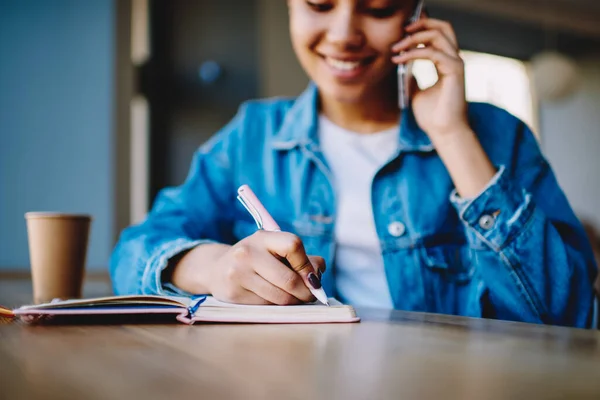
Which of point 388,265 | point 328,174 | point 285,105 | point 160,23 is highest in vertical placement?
point 160,23

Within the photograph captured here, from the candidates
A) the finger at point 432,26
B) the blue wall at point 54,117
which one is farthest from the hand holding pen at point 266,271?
the blue wall at point 54,117

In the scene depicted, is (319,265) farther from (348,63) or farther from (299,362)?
(348,63)

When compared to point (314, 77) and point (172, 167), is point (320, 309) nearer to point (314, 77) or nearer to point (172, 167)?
point (314, 77)

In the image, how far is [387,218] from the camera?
112 cm

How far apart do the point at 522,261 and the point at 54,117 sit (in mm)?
1958

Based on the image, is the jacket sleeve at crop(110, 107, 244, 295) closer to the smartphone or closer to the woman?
the woman

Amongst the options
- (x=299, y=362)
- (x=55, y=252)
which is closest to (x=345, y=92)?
(x=55, y=252)

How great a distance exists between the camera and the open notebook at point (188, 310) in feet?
2.14

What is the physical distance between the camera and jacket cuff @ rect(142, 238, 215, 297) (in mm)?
904

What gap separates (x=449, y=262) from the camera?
111 centimetres

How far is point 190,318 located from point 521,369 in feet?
1.17

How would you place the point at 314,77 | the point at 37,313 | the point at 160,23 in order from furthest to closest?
the point at 160,23 → the point at 314,77 → the point at 37,313

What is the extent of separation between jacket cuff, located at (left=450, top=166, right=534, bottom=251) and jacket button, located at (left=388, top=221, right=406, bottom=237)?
0.19m

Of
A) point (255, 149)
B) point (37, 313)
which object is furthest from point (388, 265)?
point (37, 313)
